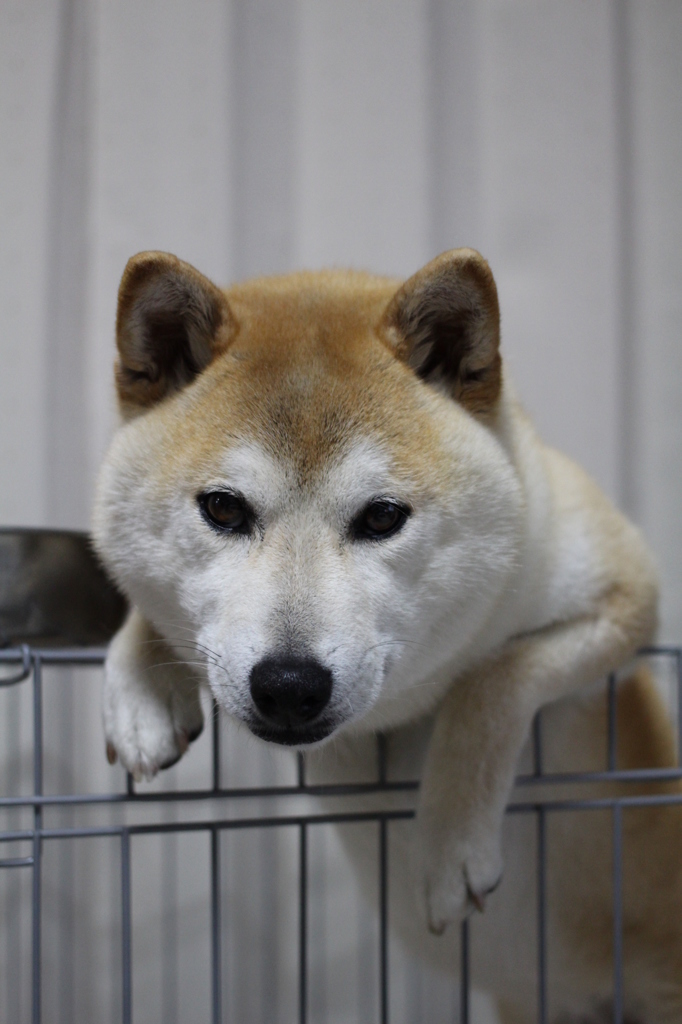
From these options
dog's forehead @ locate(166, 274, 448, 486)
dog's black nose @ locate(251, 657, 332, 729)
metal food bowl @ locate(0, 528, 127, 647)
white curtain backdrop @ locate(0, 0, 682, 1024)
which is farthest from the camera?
white curtain backdrop @ locate(0, 0, 682, 1024)

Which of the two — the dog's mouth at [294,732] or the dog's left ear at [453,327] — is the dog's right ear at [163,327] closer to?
the dog's left ear at [453,327]

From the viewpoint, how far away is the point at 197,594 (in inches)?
30.5

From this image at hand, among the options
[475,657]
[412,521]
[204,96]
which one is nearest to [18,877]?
[475,657]

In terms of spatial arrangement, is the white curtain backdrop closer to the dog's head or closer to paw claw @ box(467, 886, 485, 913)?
the dog's head

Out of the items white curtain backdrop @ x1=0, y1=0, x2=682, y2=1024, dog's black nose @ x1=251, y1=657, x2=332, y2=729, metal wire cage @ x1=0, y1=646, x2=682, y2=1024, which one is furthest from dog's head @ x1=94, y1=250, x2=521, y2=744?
white curtain backdrop @ x1=0, y1=0, x2=682, y2=1024

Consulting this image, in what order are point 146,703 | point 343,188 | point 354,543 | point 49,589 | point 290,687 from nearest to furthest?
point 290,687
point 354,543
point 146,703
point 49,589
point 343,188

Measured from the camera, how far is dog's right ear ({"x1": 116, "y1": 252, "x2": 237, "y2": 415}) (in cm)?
79

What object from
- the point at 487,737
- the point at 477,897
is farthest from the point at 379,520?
the point at 477,897

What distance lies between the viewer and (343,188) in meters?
1.58

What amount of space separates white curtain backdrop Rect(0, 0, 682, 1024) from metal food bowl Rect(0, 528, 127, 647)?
0.46 metres

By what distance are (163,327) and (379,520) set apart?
303mm

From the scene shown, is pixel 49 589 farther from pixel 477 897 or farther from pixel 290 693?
pixel 477 897

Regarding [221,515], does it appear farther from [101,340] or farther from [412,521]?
[101,340]

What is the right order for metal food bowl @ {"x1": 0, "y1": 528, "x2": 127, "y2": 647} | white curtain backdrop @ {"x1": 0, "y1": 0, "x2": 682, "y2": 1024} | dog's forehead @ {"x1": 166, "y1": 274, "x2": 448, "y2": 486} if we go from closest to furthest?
dog's forehead @ {"x1": 166, "y1": 274, "x2": 448, "y2": 486}
metal food bowl @ {"x1": 0, "y1": 528, "x2": 127, "y2": 647}
white curtain backdrop @ {"x1": 0, "y1": 0, "x2": 682, "y2": 1024}
